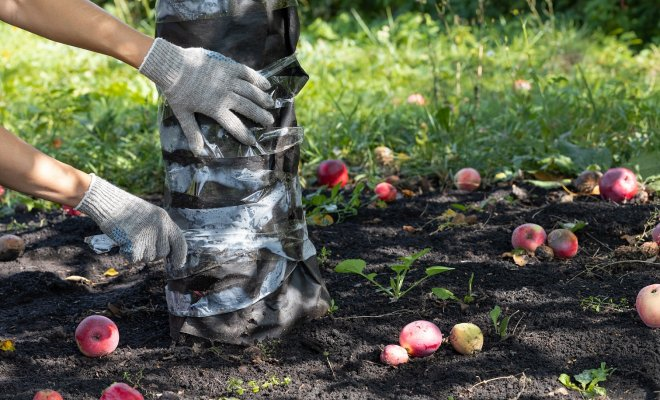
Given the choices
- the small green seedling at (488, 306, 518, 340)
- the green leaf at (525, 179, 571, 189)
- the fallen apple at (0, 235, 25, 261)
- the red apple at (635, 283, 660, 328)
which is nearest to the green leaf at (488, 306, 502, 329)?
the small green seedling at (488, 306, 518, 340)

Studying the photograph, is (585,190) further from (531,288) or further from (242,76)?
(242,76)

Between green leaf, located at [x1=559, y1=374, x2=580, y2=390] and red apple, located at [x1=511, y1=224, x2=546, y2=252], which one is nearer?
green leaf, located at [x1=559, y1=374, x2=580, y2=390]

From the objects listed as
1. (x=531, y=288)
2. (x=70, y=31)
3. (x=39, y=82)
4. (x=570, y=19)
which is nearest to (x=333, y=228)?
(x=531, y=288)

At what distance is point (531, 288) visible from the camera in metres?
2.97

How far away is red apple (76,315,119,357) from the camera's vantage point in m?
2.65

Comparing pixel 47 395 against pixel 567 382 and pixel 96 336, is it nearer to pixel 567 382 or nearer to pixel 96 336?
pixel 96 336

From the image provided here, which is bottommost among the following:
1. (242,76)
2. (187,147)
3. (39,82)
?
(39,82)

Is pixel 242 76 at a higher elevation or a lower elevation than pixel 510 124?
higher

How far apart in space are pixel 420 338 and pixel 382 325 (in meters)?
0.22

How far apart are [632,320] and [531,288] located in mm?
348

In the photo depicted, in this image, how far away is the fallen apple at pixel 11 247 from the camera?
11.7ft

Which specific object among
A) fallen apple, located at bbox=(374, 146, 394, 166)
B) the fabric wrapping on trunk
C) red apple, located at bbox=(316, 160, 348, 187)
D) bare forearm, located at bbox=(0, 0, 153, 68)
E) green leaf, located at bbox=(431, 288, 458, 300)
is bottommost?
fallen apple, located at bbox=(374, 146, 394, 166)

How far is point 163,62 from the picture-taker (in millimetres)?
2492

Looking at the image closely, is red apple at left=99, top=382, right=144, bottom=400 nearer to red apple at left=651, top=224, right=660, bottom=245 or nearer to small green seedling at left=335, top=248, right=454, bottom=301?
small green seedling at left=335, top=248, right=454, bottom=301
